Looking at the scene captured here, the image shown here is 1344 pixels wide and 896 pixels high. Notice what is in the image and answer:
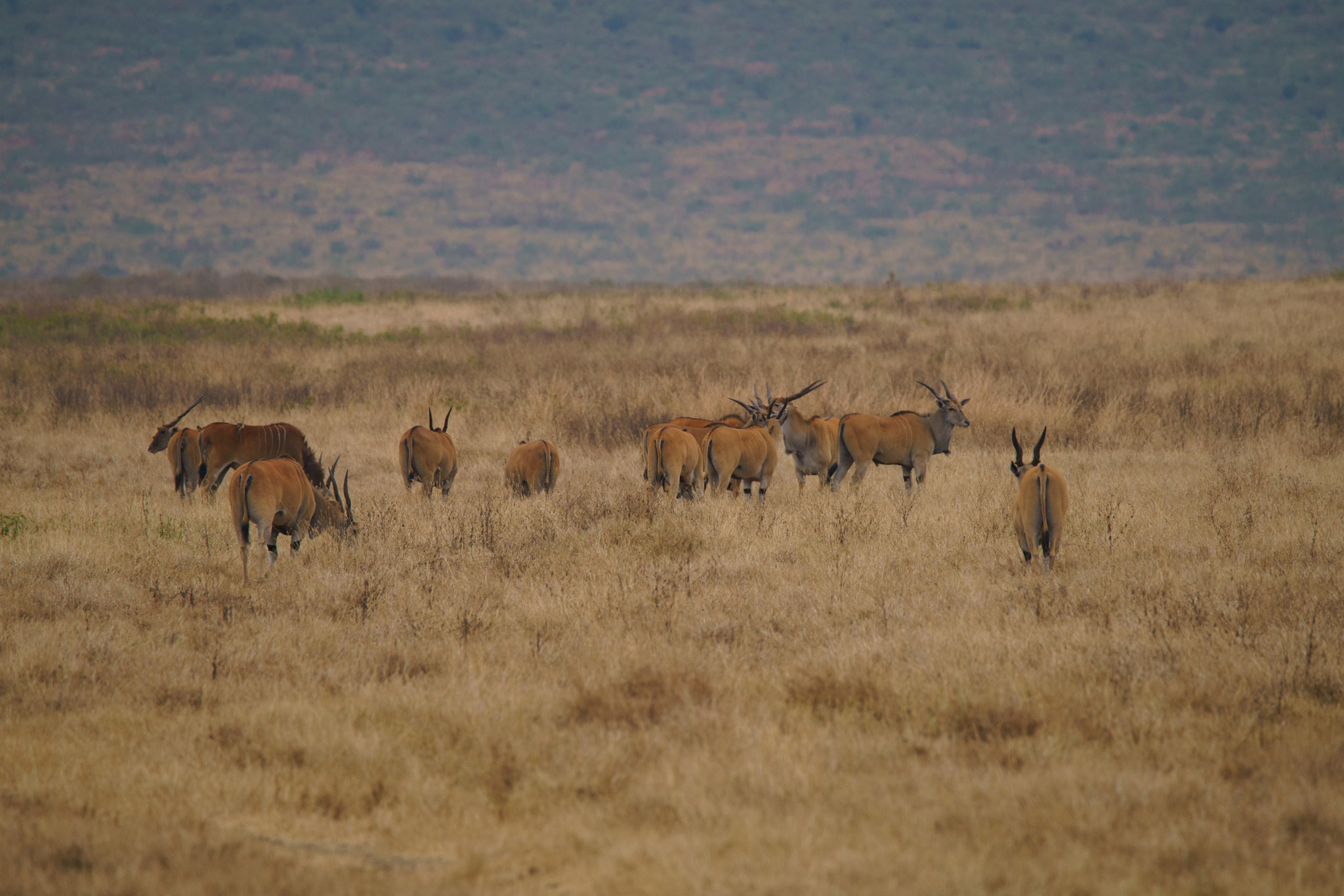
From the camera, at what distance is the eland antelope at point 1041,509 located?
8281 mm

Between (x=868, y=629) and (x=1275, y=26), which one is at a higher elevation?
(x=1275, y=26)

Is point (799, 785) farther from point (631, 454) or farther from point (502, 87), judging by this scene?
point (502, 87)

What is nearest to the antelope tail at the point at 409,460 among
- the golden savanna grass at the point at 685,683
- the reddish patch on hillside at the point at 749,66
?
the golden savanna grass at the point at 685,683

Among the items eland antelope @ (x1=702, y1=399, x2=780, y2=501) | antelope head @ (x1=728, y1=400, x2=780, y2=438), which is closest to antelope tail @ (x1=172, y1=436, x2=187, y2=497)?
eland antelope @ (x1=702, y1=399, x2=780, y2=501)

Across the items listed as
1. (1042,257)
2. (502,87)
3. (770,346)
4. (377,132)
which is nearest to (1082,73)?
(1042,257)

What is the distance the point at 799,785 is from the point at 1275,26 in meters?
218

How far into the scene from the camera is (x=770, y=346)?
24594mm

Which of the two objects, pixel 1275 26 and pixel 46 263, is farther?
pixel 1275 26

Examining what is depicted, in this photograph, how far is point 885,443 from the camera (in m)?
12.9

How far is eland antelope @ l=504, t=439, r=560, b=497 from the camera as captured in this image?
12.1 meters

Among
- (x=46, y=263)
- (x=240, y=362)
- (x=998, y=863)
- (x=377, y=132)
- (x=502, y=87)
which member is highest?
(x=502, y=87)

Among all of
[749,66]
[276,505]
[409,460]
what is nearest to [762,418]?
[409,460]

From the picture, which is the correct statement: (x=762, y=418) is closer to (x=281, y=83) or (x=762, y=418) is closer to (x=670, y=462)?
(x=670, y=462)

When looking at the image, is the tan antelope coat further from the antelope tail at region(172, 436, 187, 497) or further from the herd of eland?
the antelope tail at region(172, 436, 187, 497)
